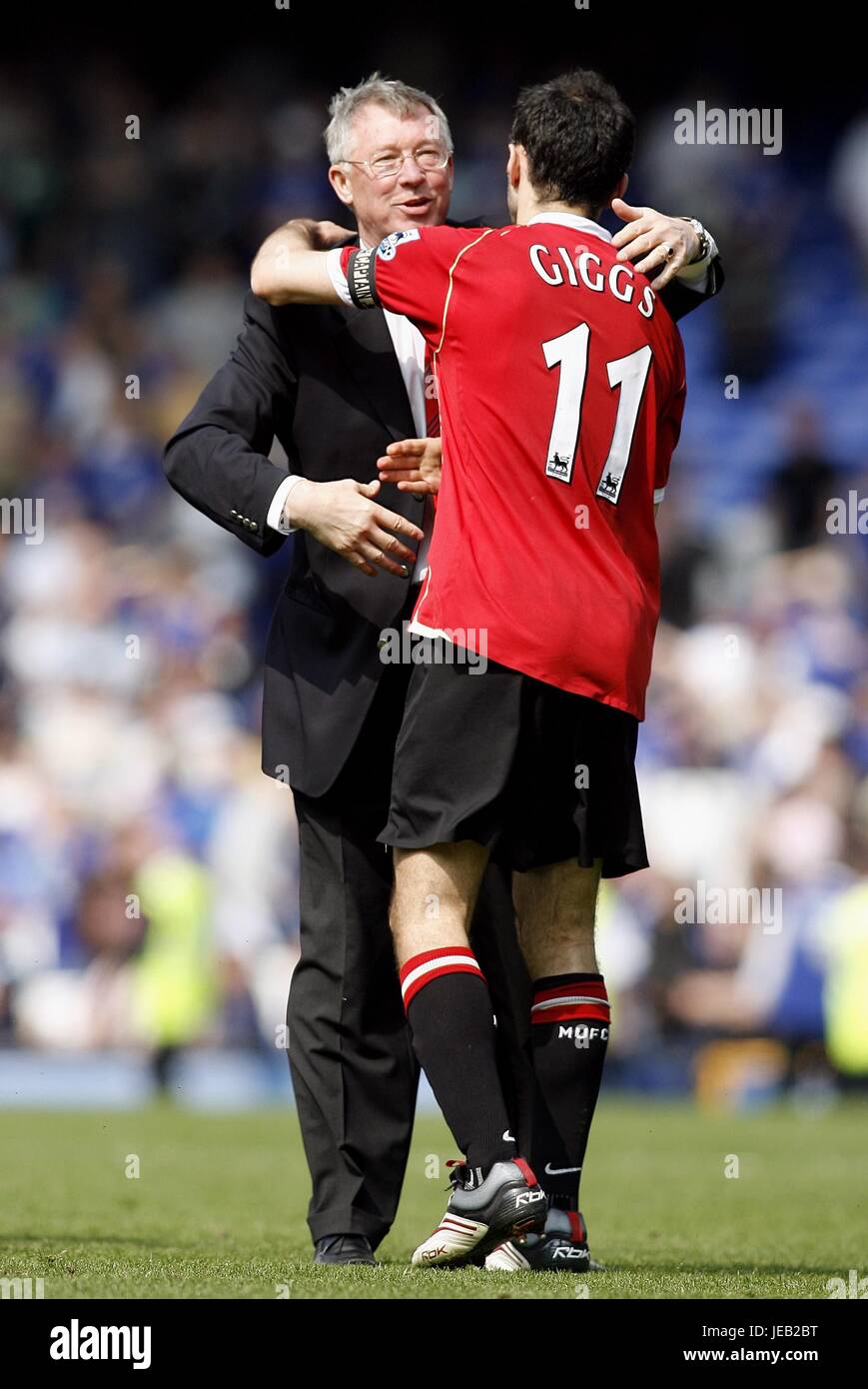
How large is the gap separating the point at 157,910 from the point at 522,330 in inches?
304

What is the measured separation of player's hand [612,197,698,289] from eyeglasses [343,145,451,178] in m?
0.47

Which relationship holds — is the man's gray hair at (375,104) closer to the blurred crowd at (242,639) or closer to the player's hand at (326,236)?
the player's hand at (326,236)

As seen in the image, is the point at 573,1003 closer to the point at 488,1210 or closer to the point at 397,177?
the point at 488,1210

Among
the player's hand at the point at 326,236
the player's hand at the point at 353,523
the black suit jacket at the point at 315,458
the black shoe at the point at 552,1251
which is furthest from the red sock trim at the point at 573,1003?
the player's hand at the point at 326,236

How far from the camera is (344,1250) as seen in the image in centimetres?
338

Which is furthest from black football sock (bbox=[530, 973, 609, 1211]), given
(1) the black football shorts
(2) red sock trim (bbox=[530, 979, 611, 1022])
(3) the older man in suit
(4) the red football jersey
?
(4) the red football jersey

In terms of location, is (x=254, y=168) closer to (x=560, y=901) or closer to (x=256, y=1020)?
(x=256, y=1020)

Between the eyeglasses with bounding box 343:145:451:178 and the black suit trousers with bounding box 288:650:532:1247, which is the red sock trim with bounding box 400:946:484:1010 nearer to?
the black suit trousers with bounding box 288:650:532:1247

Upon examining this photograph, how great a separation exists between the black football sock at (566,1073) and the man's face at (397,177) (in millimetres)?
1477

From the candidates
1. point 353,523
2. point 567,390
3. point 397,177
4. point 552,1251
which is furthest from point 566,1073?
point 397,177

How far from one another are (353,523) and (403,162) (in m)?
0.83

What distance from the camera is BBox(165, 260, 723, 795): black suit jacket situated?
3533 millimetres

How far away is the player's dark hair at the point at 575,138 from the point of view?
3230 mm
